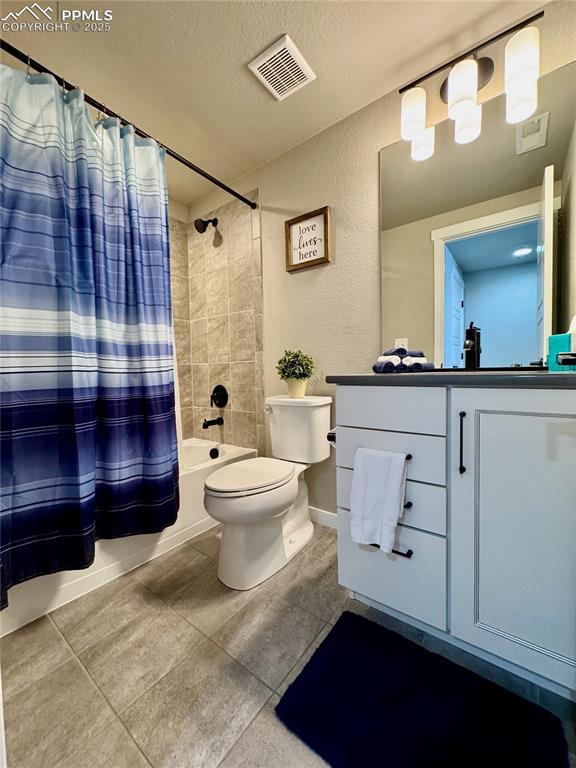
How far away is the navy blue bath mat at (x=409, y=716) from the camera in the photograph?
77cm

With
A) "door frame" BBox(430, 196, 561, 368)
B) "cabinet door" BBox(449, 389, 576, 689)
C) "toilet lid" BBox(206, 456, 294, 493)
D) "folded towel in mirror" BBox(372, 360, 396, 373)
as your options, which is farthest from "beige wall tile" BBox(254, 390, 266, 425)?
"cabinet door" BBox(449, 389, 576, 689)

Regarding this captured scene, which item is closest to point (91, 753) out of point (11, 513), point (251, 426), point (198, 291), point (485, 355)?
point (11, 513)

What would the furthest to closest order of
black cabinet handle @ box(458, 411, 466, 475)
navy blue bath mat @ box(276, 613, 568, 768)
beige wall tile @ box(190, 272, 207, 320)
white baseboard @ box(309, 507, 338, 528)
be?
beige wall tile @ box(190, 272, 207, 320) → white baseboard @ box(309, 507, 338, 528) → black cabinet handle @ box(458, 411, 466, 475) → navy blue bath mat @ box(276, 613, 568, 768)

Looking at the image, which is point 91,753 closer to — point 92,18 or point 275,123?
point 92,18

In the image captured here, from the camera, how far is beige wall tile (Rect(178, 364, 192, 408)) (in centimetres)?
Answer: 254

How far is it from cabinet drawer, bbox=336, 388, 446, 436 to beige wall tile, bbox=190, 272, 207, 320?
169cm

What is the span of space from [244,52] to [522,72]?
3.61 feet

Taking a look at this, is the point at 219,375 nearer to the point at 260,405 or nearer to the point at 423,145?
the point at 260,405

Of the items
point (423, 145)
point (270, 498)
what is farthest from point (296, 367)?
point (423, 145)

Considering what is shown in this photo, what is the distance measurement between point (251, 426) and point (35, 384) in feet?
4.24

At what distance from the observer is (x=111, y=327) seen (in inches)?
51.5

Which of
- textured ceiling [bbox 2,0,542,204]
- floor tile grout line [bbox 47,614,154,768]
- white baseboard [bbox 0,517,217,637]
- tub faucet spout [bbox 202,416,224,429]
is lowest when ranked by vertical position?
floor tile grout line [bbox 47,614,154,768]

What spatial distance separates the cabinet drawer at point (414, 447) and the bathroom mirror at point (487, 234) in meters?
0.59

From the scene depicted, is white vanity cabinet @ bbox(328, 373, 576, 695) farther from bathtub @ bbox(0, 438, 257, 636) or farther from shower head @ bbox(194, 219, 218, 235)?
shower head @ bbox(194, 219, 218, 235)
